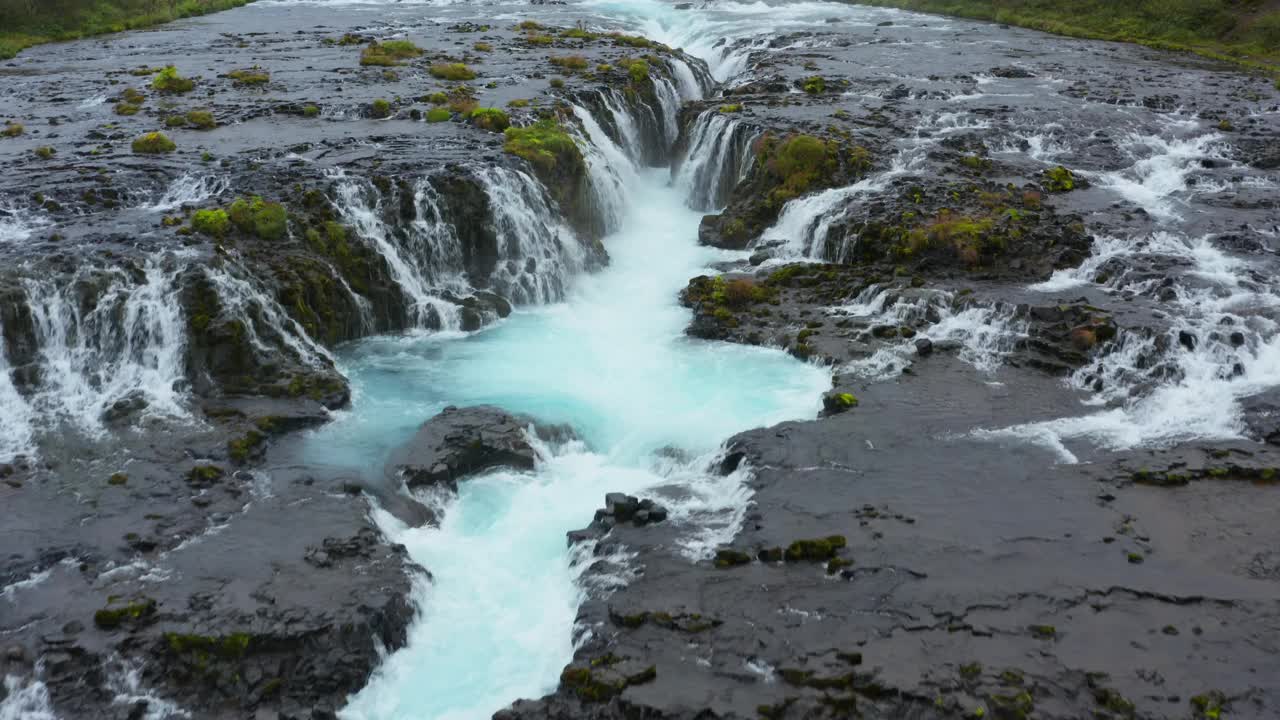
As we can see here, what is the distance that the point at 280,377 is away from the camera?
66.2 ft

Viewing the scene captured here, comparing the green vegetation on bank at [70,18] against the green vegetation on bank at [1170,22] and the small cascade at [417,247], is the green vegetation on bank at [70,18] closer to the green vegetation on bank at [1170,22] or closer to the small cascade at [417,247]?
the small cascade at [417,247]

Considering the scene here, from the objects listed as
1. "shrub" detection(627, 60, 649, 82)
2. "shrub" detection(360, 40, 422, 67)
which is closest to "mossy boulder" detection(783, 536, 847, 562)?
"shrub" detection(627, 60, 649, 82)

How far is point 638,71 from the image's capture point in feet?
132

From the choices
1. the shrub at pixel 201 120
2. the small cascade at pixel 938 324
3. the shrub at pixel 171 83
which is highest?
the shrub at pixel 171 83

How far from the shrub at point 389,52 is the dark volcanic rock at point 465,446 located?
89.7ft

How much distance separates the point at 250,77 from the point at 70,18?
2452cm

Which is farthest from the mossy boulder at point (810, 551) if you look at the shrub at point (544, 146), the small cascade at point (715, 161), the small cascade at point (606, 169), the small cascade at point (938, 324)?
the small cascade at point (715, 161)

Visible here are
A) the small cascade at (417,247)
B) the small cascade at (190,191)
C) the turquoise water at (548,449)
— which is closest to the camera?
the turquoise water at (548,449)

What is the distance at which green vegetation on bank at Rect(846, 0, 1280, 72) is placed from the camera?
47.3m

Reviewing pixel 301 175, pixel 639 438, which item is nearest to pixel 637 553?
pixel 639 438

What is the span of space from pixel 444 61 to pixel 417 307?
22.2 m

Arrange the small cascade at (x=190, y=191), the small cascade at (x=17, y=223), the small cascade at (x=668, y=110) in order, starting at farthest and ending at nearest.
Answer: the small cascade at (x=668, y=110) < the small cascade at (x=190, y=191) < the small cascade at (x=17, y=223)

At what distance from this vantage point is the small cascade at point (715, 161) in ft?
A: 110

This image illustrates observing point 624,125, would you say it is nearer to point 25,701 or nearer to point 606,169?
point 606,169
